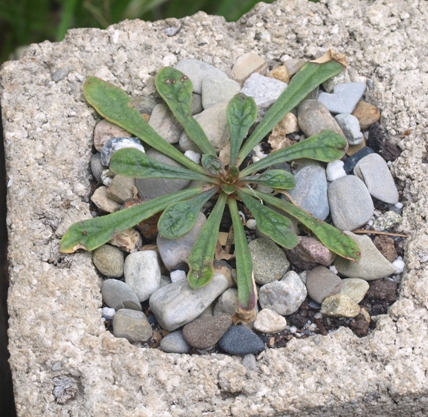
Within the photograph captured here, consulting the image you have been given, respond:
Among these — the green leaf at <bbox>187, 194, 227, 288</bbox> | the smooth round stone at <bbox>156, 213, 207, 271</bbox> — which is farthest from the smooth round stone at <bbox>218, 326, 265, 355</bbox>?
the smooth round stone at <bbox>156, 213, 207, 271</bbox>

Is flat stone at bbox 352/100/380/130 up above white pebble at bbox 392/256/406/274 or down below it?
above

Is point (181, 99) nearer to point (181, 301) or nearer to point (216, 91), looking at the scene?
point (216, 91)

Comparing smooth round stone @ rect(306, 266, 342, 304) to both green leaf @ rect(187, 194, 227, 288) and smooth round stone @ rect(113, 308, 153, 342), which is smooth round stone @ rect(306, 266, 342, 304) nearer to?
green leaf @ rect(187, 194, 227, 288)

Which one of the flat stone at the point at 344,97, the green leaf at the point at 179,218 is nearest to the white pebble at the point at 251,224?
the green leaf at the point at 179,218

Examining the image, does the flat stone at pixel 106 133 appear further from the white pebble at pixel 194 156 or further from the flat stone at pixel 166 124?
the white pebble at pixel 194 156

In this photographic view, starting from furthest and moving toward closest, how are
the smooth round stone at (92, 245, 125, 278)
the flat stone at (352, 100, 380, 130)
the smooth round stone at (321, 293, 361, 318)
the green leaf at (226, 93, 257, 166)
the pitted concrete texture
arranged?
the flat stone at (352, 100, 380, 130), the green leaf at (226, 93, 257, 166), the smooth round stone at (92, 245, 125, 278), the smooth round stone at (321, 293, 361, 318), the pitted concrete texture

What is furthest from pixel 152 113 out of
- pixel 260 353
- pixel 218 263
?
pixel 260 353
